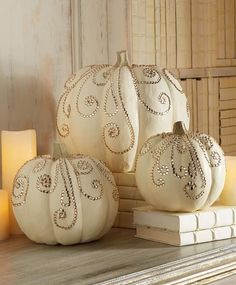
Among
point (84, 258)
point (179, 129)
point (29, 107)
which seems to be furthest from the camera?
point (29, 107)

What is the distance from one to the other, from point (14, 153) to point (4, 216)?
0.40 ft

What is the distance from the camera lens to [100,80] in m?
1.32

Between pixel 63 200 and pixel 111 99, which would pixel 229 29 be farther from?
pixel 63 200

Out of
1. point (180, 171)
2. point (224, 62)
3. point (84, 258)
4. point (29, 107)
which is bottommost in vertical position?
point (84, 258)

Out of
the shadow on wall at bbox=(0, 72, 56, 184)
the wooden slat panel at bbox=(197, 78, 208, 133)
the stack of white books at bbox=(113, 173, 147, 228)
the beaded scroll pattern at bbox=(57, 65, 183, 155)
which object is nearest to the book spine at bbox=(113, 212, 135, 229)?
the stack of white books at bbox=(113, 173, 147, 228)

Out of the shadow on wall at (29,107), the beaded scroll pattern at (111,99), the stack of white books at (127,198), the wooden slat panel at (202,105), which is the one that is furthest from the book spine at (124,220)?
the wooden slat panel at (202,105)

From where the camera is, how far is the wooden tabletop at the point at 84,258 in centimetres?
99

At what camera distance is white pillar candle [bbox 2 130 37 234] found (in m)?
1.31

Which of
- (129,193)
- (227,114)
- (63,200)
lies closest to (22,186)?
(63,200)

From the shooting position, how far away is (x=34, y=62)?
4.74 feet

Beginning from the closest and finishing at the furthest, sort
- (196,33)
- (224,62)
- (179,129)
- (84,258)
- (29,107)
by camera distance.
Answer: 1. (84,258)
2. (179,129)
3. (29,107)
4. (196,33)
5. (224,62)

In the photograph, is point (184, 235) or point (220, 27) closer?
point (184, 235)

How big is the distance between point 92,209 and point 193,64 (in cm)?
78

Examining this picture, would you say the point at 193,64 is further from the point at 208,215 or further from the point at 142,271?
the point at 142,271
